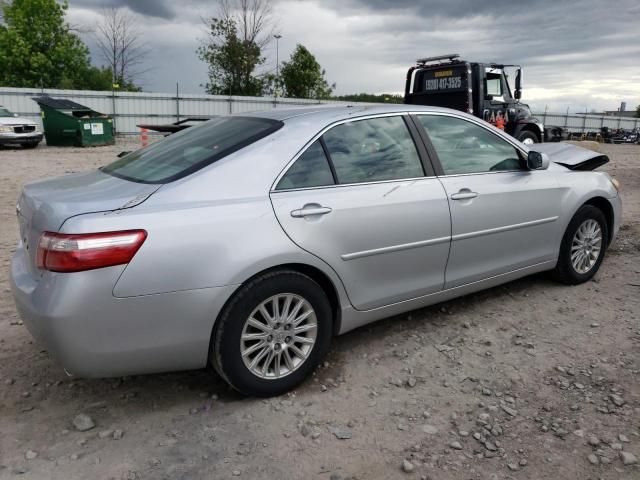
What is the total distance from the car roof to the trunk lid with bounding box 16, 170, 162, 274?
97 centimetres

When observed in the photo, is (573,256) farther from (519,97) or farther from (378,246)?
(519,97)

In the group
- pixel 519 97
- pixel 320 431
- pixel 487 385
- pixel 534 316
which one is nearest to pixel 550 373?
pixel 487 385

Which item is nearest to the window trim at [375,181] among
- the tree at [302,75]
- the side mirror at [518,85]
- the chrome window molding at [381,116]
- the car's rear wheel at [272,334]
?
the chrome window molding at [381,116]

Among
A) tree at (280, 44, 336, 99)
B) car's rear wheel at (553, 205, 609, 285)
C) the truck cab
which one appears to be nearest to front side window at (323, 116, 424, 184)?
car's rear wheel at (553, 205, 609, 285)

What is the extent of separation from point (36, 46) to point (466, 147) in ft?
135

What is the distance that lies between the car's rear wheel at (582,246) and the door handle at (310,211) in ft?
7.61

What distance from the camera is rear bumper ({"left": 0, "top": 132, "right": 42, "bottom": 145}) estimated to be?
1697 centimetres

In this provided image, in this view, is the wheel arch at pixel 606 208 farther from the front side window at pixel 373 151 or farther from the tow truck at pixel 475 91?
the tow truck at pixel 475 91

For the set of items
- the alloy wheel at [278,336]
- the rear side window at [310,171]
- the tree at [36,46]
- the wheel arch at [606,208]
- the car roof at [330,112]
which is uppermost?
the tree at [36,46]

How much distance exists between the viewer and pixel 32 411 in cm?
279

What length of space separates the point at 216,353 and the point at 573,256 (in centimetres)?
310

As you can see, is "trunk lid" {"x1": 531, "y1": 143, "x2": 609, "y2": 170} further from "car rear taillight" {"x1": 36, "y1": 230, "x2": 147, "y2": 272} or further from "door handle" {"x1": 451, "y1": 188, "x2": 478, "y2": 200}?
"car rear taillight" {"x1": 36, "y1": 230, "x2": 147, "y2": 272}

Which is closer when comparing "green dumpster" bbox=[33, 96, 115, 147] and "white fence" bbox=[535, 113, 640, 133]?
"green dumpster" bbox=[33, 96, 115, 147]

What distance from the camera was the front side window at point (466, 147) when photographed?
142 inches
